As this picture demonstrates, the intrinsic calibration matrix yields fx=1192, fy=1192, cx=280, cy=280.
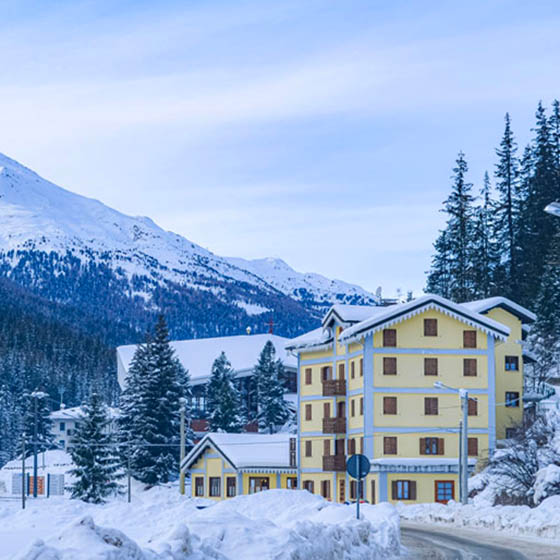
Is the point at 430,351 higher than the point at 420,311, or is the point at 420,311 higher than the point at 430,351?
the point at 420,311

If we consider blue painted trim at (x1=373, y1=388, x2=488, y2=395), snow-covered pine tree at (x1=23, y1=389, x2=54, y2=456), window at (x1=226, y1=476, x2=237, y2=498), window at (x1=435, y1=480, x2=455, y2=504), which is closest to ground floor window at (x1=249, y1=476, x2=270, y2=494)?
window at (x1=226, y1=476, x2=237, y2=498)

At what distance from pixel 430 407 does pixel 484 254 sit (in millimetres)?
34926

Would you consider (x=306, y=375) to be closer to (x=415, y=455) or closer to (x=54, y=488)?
(x=415, y=455)

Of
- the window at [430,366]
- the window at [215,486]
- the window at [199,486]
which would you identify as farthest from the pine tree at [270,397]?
the window at [430,366]

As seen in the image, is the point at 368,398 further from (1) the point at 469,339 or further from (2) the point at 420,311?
(1) the point at 469,339

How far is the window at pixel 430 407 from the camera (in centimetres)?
7312

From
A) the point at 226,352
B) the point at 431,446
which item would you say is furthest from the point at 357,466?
the point at 226,352

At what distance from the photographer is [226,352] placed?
133m

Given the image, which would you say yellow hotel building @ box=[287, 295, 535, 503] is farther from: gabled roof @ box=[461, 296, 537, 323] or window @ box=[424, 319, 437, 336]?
gabled roof @ box=[461, 296, 537, 323]

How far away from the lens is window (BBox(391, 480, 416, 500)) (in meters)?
71.2

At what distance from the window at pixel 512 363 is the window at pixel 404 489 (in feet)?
47.4

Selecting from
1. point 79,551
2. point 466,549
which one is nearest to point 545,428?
point 466,549

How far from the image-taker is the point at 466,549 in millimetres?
30203

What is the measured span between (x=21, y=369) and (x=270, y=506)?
445 ft
